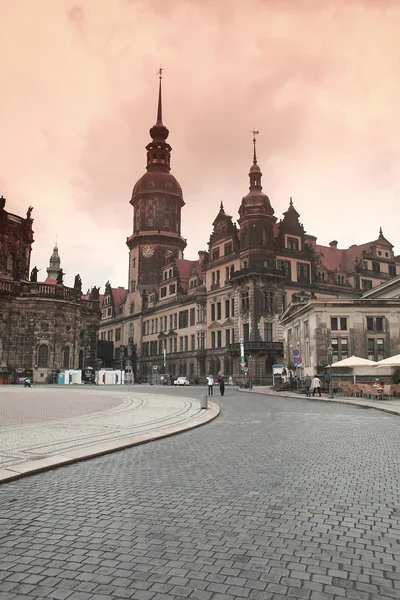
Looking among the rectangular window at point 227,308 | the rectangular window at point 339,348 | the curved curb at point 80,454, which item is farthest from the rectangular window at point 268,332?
the curved curb at point 80,454

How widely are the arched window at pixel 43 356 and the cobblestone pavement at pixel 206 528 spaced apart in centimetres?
6747

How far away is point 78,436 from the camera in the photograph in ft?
40.8

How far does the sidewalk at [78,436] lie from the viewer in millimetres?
9172

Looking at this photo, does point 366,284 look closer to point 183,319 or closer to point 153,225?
point 183,319

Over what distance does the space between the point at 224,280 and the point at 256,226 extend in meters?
9.40

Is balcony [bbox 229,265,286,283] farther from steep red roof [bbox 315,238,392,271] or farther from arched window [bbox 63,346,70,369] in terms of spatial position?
arched window [bbox 63,346,70,369]

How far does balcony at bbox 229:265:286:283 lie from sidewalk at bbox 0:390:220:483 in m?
47.3

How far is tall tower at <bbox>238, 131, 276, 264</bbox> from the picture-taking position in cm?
6656

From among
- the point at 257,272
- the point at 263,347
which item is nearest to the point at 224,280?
the point at 257,272

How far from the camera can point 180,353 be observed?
264 feet

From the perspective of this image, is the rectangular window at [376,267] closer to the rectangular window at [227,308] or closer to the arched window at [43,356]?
the rectangular window at [227,308]

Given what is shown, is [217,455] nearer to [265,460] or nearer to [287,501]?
[265,460]

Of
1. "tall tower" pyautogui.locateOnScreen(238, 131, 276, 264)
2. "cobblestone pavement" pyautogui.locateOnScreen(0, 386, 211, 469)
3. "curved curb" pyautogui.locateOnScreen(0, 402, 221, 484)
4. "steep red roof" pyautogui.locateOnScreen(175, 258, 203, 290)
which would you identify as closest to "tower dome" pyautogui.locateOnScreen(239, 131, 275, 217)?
"tall tower" pyautogui.locateOnScreen(238, 131, 276, 264)

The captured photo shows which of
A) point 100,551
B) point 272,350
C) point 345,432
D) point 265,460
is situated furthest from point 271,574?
point 272,350
